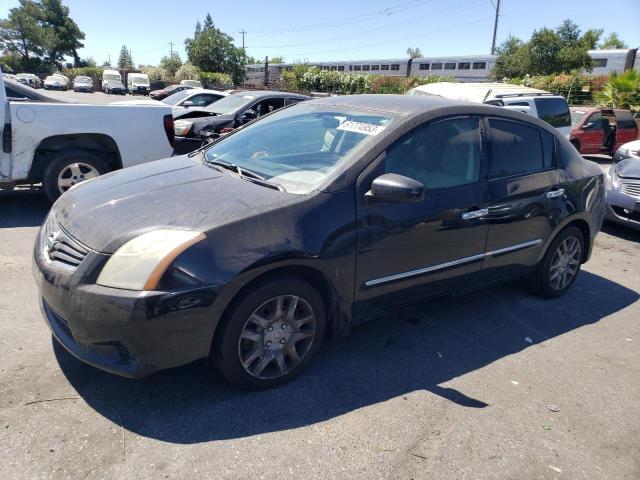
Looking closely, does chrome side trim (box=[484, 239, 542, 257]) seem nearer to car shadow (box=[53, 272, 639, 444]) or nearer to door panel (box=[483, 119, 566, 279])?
door panel (box=[483, 119, 566, 279])

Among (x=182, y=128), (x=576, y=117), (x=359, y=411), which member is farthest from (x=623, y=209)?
(x=576, y=117)

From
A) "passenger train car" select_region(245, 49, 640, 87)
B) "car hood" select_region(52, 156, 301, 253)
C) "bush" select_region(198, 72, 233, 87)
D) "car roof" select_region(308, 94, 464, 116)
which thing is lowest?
"car hood" select_region(52, 156, 301, 253)

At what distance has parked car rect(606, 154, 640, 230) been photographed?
6.90 meters

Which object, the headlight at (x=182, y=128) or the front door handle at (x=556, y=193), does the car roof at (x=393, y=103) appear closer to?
the front door handle at (x=556, y=193)

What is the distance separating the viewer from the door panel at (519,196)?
387 centimetres

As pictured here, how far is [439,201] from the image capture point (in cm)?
348

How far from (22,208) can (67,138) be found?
1.15 meters

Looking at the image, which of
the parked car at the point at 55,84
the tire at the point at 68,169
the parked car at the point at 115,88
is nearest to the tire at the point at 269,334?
the tire at the point at 68,169

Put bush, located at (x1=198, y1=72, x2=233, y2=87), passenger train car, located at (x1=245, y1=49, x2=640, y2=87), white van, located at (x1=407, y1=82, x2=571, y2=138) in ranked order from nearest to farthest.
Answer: white van, located at (x1=407, y1=82, x2=571, y2=138), passenger train car, located at (x1=245, y1=49, x2=640, y2=87), bush, located at (x1=198, y1=72, x2=233, y2=87)

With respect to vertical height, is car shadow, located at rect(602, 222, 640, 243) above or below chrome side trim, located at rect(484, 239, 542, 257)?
below

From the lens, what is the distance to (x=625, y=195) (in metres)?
6.98

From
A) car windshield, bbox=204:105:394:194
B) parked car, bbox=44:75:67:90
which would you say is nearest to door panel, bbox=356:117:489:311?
car windshield, bbox=204:105:394:194

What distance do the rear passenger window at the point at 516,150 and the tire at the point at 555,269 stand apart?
714 millimetres

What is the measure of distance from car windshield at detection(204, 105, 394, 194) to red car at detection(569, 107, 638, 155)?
13056 millimetres
